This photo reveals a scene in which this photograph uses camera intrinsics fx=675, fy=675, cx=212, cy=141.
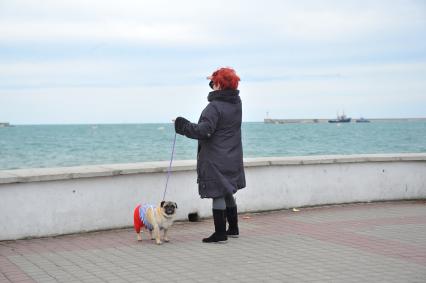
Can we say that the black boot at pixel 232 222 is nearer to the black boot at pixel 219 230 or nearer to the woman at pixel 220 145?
the woman at pixel 220 145

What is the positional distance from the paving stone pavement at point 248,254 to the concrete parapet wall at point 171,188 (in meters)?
0.23

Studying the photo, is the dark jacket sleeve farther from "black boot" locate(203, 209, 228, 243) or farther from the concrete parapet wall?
the concrete parapet wall

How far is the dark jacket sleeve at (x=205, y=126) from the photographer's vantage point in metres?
7.51

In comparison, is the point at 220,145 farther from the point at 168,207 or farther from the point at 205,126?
the point at 168,207

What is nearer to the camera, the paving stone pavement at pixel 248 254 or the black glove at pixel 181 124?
the paving stone pavement at pixel 248 254

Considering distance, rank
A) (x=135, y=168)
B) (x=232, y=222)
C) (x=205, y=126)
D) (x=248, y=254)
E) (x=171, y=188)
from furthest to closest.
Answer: (x=171, y=188) → (x=135, y=168) → (x=232, y=222) → (x=205, y=126) → (x=248, y=254)

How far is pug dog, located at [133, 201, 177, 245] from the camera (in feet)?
25.0

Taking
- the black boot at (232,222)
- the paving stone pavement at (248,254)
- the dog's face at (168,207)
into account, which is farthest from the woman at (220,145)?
the paving stone pavement at (248,254)

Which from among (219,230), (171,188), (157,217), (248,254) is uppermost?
(171,188)

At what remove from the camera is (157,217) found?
7699mm

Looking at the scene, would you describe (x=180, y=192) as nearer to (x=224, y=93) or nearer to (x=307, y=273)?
(x=224, y=93)

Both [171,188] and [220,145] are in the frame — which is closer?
[220,145]

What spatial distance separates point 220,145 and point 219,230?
38.2 inches

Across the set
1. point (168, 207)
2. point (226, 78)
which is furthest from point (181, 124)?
point (168, 207)
